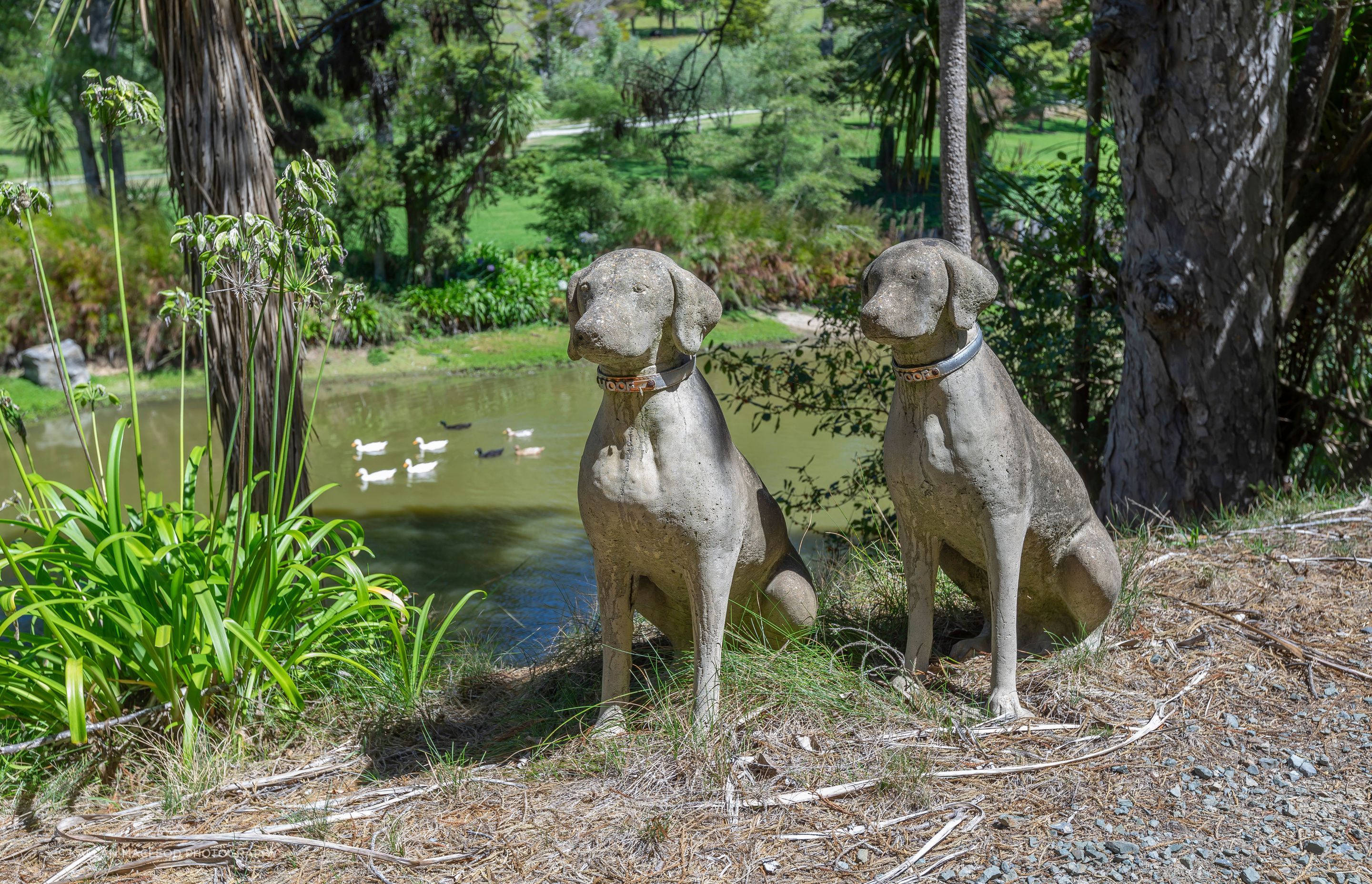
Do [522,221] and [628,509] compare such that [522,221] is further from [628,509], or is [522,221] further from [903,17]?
[628,509]

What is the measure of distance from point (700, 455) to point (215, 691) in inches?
77.7

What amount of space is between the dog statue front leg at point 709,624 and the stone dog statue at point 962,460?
0.65m

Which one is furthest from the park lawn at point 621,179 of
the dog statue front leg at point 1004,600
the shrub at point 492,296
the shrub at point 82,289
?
the dog statue front leg at point 1004,600

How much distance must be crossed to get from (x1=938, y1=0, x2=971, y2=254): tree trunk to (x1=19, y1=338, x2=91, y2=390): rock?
475 inches

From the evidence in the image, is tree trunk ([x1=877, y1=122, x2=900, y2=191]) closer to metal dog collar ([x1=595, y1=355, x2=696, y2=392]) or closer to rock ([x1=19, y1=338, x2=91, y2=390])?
rock ([x1=19, y1=338, x2=91, y2=390])

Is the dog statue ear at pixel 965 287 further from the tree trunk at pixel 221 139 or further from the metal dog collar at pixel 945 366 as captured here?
the tree trunk at pixel 221 139

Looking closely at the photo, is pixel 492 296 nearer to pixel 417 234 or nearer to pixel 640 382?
pixel 417 234

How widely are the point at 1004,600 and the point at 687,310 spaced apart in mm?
1376

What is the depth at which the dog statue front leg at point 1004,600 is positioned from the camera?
338 cm

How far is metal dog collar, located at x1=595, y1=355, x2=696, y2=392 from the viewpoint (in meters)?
3.19

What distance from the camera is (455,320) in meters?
16.8

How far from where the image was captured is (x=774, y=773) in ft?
10.8

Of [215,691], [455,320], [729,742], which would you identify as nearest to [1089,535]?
[729,742]

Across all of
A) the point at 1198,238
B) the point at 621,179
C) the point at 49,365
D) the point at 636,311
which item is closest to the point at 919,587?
the point at 636,311
